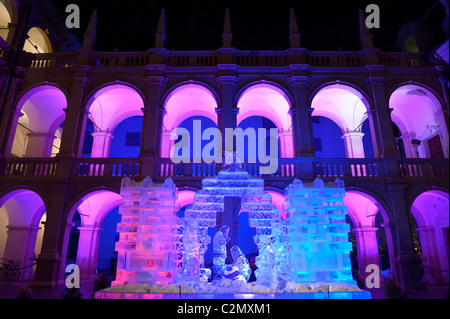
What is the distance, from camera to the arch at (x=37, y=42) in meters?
16.5

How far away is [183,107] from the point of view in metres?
17.0

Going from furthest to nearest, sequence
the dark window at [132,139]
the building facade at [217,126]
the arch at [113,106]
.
Answer: the dark window at [132,139] → the arch at [113,106] → the building facade at [217,126]

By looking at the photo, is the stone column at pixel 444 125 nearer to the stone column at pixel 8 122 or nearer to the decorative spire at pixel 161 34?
the decorative spire at pixel 161 34

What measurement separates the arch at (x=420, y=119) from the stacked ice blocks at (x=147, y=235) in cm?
1233

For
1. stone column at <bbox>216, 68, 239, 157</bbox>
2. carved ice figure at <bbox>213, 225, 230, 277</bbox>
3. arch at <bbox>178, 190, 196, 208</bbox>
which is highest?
stone column at <bbox>216, 68, 239, 157</bbox>

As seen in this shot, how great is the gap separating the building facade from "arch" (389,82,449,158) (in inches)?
2.3

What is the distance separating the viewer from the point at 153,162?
1326 centimetres

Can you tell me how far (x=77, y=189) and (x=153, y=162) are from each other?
352 centimetres

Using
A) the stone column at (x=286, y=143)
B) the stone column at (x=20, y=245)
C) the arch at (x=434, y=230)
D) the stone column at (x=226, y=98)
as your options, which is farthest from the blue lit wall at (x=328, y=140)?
the stone column at (x=20, y=245)

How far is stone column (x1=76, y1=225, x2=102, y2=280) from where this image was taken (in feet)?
48.5

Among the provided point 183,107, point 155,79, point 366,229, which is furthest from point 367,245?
point 155,79

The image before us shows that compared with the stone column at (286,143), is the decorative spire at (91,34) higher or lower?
higher

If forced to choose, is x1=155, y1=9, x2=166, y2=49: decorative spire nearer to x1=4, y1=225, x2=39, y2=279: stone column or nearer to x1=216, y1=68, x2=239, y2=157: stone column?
x1=216, y1=68, x2=239, y2=157: stone column

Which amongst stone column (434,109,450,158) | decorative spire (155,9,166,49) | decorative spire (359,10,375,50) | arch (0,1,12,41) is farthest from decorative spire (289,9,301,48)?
arch (0,1,12,41)
